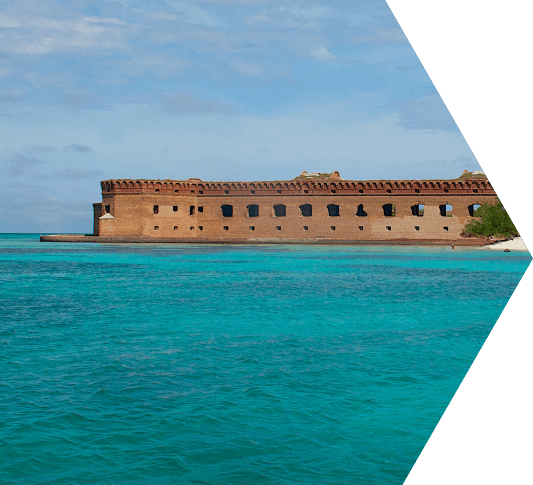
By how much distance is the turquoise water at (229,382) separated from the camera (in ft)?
14.3

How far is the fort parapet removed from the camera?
39938 mm

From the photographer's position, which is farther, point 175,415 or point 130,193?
point 130,193

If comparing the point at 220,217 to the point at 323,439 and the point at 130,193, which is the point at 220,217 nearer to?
the point at 130,193

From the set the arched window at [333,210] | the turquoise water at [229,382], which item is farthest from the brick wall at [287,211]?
the turquoise water at [229,382]

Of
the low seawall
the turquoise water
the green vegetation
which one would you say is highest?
the green vegetation

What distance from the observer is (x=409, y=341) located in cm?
880

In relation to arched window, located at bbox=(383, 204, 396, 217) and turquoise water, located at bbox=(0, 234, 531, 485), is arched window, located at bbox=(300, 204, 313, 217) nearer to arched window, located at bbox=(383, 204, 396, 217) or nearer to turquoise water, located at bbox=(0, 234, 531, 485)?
arched window, located at bbox=(383, 204, 396, 217)

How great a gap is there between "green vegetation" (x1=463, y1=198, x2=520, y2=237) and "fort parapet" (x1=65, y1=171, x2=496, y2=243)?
8.89 ft

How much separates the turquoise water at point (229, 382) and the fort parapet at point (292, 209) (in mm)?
25877

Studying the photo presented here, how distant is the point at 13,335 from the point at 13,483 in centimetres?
555

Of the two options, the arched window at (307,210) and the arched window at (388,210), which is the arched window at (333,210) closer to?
the arched window at (307,210)

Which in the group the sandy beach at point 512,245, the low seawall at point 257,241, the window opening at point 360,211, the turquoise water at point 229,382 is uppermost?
the window opening at point 360,211

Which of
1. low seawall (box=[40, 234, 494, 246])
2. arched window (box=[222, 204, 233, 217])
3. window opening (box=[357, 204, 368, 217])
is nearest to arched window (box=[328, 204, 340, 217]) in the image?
window opening (box=[357, 204, 368, 217])

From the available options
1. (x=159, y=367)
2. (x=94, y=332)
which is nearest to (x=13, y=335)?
(x=94, y=332)
